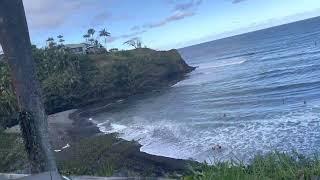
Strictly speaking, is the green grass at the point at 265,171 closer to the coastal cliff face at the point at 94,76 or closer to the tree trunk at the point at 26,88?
the tree trunk at the point at 26,88

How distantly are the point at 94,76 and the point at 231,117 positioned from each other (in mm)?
41226

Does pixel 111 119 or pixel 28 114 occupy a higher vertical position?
pixel 28 114

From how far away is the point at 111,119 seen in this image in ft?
155

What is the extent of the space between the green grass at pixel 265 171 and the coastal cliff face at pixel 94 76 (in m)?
54.6

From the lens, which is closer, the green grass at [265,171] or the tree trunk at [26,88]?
the tree trunk at [26,88]

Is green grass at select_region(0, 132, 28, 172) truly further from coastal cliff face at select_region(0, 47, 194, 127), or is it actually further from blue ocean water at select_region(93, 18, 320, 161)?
coastal cliff face at select_region(0, 47, 194, 127)

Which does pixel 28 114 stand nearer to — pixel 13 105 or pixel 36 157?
pixel 36 157

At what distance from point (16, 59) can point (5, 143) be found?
33.5 metres

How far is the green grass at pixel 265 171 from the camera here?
672cm

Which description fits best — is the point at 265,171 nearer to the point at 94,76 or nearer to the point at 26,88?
the point at 26,88

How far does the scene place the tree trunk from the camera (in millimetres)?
6219

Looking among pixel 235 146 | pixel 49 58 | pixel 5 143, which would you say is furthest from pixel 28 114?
pixel 49 58

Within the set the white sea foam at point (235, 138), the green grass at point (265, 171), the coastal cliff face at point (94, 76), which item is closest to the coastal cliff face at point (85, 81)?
the coastal cliff face at point (94, 76)

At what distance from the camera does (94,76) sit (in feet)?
238
